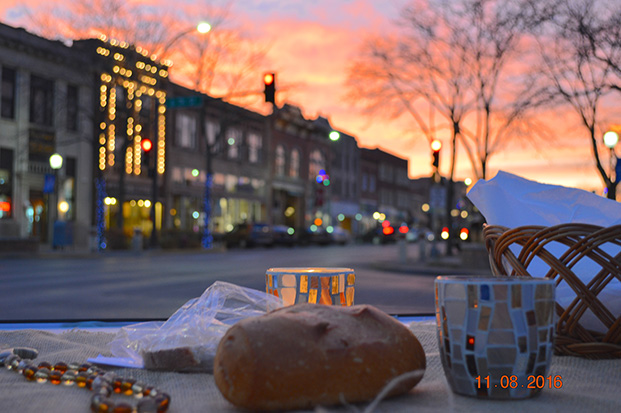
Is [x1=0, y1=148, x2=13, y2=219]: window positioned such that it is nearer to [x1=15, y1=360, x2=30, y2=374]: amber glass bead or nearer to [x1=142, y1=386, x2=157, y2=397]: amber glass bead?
[x1=15, y1=360, x2=30, y2=374]: amber glass bead

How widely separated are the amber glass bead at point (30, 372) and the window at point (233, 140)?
164 feet

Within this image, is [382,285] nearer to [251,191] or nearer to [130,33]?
[130,33]

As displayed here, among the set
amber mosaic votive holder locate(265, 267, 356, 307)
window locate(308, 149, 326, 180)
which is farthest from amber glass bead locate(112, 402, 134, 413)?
window locate(308, 149, 326, 180)

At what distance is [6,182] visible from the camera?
1291 inches

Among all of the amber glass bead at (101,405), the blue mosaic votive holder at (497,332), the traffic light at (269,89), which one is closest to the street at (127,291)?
the amber glass bead at (101,405)

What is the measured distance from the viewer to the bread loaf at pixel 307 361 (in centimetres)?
238

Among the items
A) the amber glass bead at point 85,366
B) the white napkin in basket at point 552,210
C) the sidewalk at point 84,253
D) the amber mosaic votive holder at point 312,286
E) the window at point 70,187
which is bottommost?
the sidewalk at point 84,253

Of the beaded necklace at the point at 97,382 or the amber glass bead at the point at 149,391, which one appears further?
the amber glass bead at the point at 149,391

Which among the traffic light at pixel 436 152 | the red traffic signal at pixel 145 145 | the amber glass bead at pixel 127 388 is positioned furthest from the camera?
the red traffic signal at pixel 145 145

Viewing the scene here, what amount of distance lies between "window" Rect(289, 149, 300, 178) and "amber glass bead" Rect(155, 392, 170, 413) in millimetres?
61470

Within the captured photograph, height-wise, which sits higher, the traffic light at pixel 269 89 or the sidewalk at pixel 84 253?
the traffic light at pixel 269 89

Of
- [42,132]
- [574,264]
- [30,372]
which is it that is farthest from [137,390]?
[42,132]

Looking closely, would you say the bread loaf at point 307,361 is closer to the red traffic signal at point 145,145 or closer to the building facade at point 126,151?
the building facade at point 126,151

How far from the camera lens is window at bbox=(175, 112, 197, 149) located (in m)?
47.4
